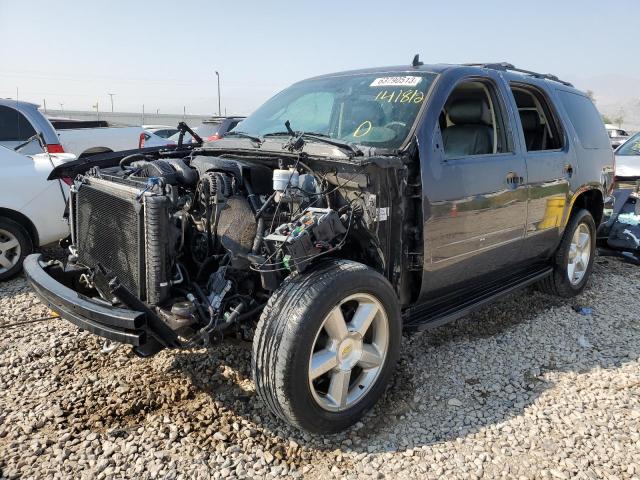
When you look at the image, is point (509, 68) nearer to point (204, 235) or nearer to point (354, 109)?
point (354, 109)

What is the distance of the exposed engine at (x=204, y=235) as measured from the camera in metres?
2.75

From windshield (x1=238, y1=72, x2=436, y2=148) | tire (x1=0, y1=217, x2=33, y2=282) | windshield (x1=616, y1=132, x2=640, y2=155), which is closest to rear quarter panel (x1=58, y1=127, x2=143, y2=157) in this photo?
tire (x1=0, y1=217, x2=33, y2=282)

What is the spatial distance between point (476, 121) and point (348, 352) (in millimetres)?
2196

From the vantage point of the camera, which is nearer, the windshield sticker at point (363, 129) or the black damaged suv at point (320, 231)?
the black damaged suv at point (320, 231)

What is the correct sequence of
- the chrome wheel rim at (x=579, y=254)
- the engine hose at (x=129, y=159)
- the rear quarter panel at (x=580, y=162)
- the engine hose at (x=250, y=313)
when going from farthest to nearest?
the chrome wheel rim at (x=579, y=254) < the rear quarter panel at (x=580, y=162) < the engine hose at (x=129, y=159) < the engine hose at (x=250, y=313)

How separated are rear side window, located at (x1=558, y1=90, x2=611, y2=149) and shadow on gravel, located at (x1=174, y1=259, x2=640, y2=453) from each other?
5.24 feet

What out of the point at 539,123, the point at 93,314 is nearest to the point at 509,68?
the point at 539,123

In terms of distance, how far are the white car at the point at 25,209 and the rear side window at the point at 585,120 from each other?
4.96 m

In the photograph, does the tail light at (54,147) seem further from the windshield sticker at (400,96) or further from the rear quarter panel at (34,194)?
the windshield sticker at (400,96)

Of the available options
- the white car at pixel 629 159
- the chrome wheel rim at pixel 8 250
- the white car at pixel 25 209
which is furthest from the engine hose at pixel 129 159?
the white car at pixel 629 159

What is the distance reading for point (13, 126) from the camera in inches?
278

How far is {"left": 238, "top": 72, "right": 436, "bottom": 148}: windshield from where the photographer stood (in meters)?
3.33

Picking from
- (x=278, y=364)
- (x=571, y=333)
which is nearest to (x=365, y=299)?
(x=278, y=364)

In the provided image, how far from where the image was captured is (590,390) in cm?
336
